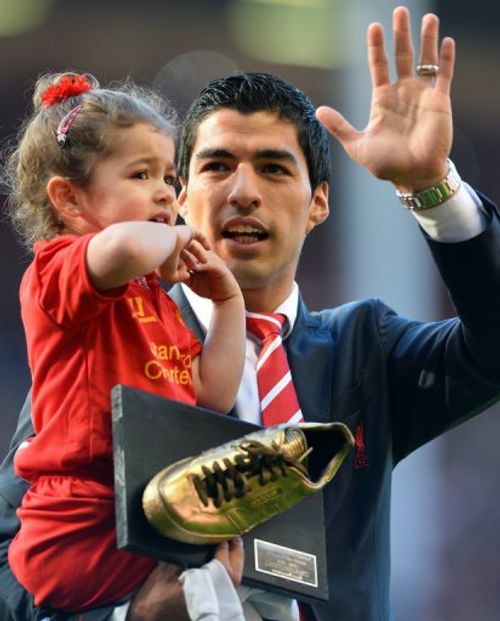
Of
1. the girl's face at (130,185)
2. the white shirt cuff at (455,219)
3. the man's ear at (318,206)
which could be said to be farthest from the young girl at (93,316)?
the man's ear at (318,206)

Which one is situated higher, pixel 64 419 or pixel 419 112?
pixel 419 112

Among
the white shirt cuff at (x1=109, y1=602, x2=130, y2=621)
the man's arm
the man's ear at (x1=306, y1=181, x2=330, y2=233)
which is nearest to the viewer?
the white shirt cuff at (x1=109, y1=602, x2=130, y2=621)

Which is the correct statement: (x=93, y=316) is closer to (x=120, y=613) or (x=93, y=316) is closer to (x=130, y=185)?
(x=130, y=185)

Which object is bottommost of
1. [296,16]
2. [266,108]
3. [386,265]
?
[386,265]

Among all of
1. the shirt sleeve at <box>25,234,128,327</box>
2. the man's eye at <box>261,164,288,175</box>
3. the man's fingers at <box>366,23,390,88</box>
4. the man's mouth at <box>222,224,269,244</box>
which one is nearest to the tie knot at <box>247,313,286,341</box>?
the man's mouth at <box>222,224,269,244</box>

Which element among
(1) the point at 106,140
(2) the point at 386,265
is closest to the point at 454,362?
(1) the point at 106,140

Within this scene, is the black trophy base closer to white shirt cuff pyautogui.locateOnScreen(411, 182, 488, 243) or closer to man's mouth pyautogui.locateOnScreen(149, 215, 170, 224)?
man's mouth pyautogui.locateOnScreen(149, 215, 170, 224)

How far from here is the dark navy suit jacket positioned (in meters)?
2.57

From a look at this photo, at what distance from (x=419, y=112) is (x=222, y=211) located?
0.41 metres

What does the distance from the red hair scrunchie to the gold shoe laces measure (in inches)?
23.6

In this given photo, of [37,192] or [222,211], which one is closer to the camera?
[37,192]

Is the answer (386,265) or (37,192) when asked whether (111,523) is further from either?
(386,265)

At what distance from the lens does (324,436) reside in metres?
2.30

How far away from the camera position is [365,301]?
2875 mm
